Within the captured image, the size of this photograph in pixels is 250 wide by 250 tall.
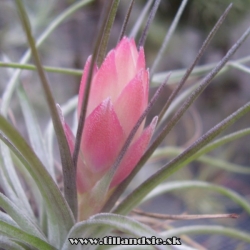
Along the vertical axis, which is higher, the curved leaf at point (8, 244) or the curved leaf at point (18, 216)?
the curved leaf at point (18, 216)

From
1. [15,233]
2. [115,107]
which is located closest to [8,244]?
[15,233]

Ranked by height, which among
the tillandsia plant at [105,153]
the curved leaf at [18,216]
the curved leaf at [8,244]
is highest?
the tillandsia plant at [105,153]

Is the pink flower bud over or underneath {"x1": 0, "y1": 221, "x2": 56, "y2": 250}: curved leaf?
over

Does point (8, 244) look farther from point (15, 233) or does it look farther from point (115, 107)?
point (115, 107)

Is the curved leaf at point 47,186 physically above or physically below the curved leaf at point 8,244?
above

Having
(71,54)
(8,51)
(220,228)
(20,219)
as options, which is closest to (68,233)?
(20,219)

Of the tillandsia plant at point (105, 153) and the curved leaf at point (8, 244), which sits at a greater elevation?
the tillandsia plant at point (105, 153)

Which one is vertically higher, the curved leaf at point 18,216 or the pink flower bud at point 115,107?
the pink flower bud at point 115,107

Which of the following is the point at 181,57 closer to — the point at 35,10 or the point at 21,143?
the point at 35,10
